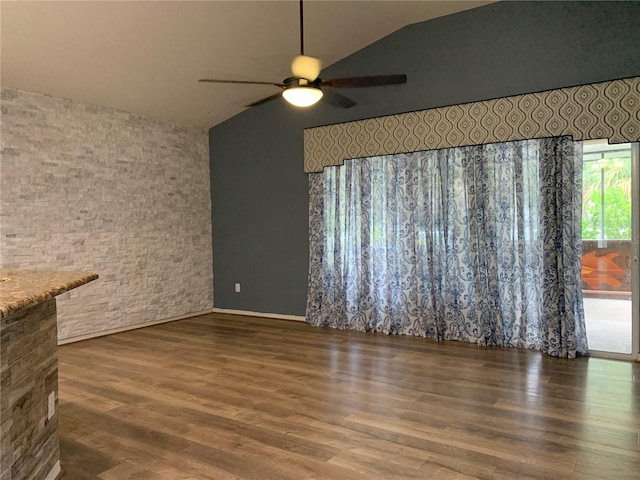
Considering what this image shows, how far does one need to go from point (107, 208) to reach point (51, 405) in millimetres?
3712

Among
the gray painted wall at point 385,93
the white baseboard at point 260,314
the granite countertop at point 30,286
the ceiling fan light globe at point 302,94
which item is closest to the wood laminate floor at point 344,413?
the granite countertop at point 30,286

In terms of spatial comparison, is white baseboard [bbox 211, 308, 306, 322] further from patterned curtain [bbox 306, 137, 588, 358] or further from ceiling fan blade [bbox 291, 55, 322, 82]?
ceiling fan blade [bbox 291, 55, 322, 82]

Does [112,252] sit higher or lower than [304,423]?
higher

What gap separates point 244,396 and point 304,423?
67 cm

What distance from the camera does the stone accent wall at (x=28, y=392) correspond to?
1769 millimetres

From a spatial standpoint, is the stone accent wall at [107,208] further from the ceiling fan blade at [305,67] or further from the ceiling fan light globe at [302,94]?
the ceiling fan blade at [305,67]

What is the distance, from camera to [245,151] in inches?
263

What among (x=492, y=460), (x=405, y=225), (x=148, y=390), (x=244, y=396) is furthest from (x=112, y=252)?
(x=492, y=460)

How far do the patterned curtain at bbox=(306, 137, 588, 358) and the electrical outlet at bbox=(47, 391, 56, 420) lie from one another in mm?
3799

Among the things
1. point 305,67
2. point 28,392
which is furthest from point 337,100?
point 28,392

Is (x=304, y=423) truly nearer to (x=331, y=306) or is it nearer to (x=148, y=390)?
(x=148, y=390)

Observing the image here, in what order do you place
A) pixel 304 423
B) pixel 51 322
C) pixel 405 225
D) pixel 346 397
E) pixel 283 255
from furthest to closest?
pixel 283 255
pixel 405 225
pixel 346 397
pixel 304 423
pixel 51 322

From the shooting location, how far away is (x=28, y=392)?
198cm

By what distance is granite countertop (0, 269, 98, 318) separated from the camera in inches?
61.5
